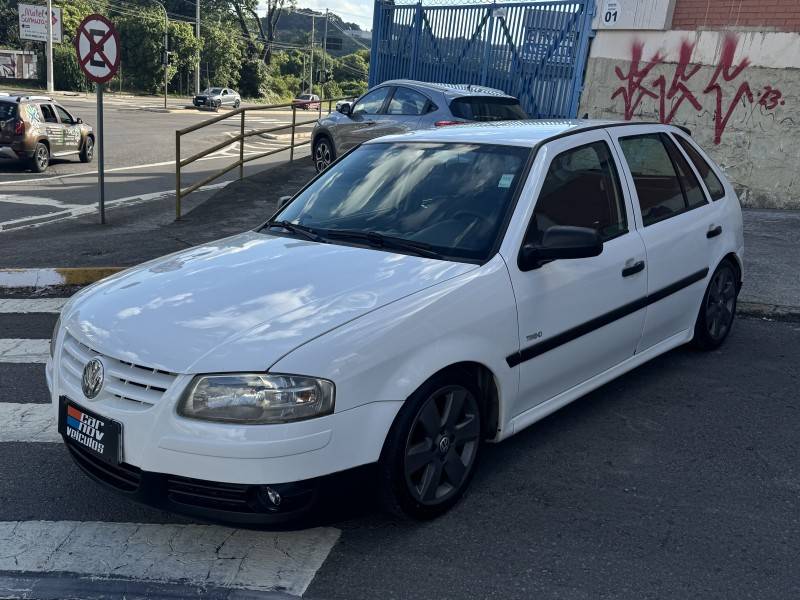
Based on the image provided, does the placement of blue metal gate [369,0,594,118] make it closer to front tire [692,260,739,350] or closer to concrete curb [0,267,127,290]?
front tire [692,260,739,350]

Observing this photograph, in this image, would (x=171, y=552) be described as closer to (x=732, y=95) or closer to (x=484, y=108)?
(x=484, y=108)

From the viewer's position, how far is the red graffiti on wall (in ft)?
38.2

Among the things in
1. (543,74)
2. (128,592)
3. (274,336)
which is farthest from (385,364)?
(543,74)

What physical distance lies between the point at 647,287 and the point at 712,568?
1.87m

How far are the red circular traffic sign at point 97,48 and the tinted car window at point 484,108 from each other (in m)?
4.56

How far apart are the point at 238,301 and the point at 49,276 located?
17.4 ft

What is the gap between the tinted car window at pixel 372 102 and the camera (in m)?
12.7

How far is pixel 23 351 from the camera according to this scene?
5883 millimetres

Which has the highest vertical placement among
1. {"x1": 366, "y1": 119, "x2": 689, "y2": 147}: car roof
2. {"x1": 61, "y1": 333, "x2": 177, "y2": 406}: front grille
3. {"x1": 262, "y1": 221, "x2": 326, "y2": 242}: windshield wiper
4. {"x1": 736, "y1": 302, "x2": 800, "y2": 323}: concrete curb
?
{"x1": 366, "y1": 119, "x2": 689, "y2": 147}: car roof

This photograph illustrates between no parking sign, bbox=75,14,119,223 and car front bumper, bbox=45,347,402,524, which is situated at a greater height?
no parking sign, bbox=75,14,119,223

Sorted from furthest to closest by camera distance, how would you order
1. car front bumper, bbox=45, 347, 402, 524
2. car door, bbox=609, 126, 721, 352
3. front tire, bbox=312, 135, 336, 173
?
front tire, bbox=312, 135, 336, 173
car door, bbox=609, 126, 721, 352
car front bumper, bbox=45, 347, 402, 524

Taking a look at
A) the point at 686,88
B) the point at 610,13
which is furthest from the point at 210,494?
the point at 610,13

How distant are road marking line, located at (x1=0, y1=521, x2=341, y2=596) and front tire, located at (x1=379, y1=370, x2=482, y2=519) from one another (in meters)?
0.38

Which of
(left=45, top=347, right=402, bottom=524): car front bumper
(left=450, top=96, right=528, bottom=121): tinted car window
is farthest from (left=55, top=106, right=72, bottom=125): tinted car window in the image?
(left=45, top=347, right=402, bottom=524): car front bumper
